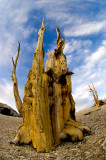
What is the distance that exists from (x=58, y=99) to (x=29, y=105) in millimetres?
1087

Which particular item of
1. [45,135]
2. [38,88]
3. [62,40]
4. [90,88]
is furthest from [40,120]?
[90,88]

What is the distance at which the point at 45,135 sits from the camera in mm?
3502

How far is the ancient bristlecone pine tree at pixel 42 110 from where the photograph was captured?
359cm

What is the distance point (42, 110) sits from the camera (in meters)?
3.72

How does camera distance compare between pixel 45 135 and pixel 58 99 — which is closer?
pixel 45 135

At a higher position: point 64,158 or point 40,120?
point 40,120

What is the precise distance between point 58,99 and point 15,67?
82.7 inches

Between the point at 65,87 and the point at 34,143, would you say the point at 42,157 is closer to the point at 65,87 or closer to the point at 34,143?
the point at 34,143

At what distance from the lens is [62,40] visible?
6.48 metres

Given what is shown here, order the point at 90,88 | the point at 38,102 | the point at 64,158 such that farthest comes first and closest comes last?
the point at 90,88
the point at 38,102
the point at 64,158

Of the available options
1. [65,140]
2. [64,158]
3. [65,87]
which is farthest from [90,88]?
[64,158]

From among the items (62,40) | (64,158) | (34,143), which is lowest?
(64,158)

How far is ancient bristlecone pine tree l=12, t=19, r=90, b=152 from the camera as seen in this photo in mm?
3592

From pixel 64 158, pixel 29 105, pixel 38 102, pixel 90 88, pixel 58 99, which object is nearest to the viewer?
pixel 64 158
